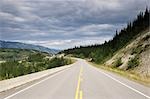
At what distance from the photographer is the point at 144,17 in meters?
122

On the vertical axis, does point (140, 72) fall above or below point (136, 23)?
below

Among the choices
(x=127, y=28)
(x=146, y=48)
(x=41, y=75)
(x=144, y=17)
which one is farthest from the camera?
(x=127, y=28)

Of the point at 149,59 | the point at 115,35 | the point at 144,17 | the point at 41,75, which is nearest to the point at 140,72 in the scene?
the point at 149,59

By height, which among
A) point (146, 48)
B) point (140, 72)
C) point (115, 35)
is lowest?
point (140, 72)

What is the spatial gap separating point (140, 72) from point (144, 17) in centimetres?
7564

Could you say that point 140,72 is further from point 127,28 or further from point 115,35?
point 115,35

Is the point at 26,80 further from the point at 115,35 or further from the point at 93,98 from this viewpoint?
the point at 115,35

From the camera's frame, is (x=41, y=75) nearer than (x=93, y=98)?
No

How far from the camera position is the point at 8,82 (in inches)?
738

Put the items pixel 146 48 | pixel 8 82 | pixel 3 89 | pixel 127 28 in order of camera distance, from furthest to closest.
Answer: pixel 127 28, pixel 146 48, pixel 8 82, pixel 3 89

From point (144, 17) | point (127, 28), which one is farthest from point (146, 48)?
point (127, 28)

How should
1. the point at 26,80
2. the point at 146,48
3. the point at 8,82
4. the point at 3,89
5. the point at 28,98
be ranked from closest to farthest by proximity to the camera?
the point at 28,98, the point at 3,89, the point at 8,82, the point at 26,80, the point at 146,48

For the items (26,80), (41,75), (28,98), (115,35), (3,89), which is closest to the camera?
(28,98)

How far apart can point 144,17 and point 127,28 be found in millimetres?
19024
